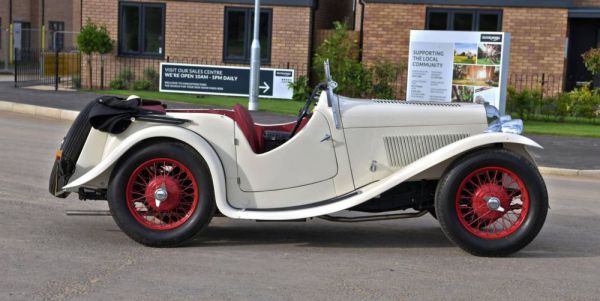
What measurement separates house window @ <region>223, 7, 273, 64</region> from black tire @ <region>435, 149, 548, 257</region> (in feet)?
62.3

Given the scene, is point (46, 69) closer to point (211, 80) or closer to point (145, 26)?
point (145, 26)

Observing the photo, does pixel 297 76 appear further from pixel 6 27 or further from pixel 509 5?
pixel 6 27

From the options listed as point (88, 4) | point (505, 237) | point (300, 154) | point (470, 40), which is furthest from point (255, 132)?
point (88, 4)

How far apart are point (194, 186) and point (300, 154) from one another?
32.5 inches

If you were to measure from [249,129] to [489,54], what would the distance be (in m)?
11.7

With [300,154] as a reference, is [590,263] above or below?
below

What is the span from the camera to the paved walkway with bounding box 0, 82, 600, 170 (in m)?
13.5

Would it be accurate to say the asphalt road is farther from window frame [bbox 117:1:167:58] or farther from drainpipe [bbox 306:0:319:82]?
window frame [bbox 117:1:167:58]

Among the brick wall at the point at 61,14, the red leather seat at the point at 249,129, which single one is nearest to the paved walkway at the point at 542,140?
the red leather seat at the point at 249,129

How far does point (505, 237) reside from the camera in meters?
6.56

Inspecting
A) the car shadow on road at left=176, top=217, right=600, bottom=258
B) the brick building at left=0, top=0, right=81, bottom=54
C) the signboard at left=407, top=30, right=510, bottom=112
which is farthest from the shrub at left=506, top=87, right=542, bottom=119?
the brick building at left=0, top=0, right=81, bottom=54

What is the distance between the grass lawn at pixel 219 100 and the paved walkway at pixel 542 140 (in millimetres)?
889

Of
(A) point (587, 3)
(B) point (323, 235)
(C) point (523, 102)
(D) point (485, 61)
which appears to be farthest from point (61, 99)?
(B) point (323, 235)

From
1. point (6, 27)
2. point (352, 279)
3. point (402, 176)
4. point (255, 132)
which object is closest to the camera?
point (352, 279)
